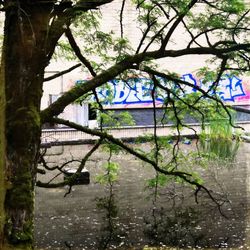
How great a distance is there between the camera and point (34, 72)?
3592 millimetres

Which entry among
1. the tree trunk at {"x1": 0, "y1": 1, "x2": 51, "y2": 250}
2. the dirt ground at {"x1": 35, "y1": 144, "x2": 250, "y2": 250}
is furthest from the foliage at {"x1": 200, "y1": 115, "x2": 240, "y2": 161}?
the tree trunk at {"x1": 0, "y1": 1, "x2": 51, "y2": 250}

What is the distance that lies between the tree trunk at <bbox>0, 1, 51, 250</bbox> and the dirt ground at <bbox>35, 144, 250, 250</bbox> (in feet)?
15.2

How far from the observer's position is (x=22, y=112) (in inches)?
137

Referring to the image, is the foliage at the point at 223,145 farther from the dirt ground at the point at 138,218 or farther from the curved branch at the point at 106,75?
the curved branch at the point at 106,75

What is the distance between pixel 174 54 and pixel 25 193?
6.99 ft

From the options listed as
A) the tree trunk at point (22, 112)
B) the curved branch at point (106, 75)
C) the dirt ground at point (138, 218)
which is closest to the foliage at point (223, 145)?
the dirt ground at point (138, 218)

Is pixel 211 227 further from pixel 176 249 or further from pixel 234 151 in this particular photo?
pixel 234 151

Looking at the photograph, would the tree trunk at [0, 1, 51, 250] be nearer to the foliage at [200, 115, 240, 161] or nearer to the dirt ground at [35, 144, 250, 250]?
the dirt ground at [35, 144, 250, 250]

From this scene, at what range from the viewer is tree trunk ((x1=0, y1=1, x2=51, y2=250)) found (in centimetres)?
326

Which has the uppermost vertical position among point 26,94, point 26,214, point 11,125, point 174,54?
point 174,54

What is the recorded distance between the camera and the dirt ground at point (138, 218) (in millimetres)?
9266

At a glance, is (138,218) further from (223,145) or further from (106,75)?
(106,75)

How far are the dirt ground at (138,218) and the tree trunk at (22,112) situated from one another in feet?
15.2

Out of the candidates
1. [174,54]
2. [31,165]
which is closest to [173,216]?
[174,54]
